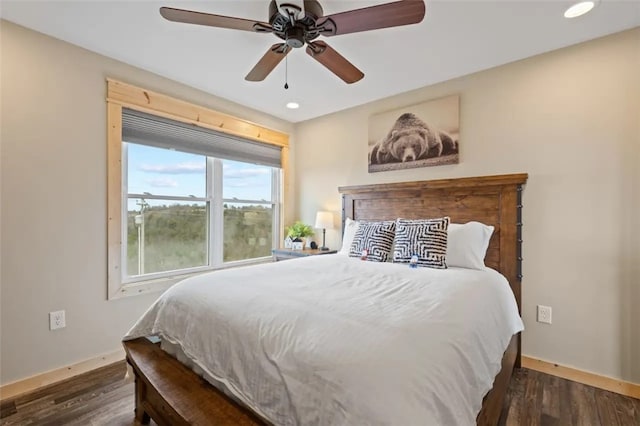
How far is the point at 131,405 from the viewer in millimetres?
1854

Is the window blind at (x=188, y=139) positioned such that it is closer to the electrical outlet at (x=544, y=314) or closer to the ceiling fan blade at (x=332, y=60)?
the ceiling fan blade at (x=332, y=60)

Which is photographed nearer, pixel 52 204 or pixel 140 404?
pixel 140 404

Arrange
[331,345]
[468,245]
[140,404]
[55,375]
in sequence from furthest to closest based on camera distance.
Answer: [468,245] → [55,375] → [140,404] → [331,345]

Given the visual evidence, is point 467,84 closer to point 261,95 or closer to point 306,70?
point 306,70

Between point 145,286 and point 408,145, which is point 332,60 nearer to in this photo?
point 408,145

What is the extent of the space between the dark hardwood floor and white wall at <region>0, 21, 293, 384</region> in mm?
256

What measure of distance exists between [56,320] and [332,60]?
273 cm

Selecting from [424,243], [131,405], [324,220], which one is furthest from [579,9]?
[131,405]

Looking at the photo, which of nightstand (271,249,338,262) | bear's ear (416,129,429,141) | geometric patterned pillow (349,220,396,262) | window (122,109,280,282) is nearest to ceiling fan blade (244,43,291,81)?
window (122,109,280,282)

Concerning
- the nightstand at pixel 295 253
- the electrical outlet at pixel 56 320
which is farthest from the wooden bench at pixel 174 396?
the nightstand at pixel 295 253

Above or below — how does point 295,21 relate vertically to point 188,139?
above

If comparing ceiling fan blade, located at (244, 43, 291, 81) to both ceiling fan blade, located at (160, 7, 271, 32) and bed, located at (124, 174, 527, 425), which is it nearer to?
ceiling fan blade, located at (160, 7, 271, 32)

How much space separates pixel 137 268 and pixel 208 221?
83cm

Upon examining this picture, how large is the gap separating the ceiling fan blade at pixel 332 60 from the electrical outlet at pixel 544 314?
7.59ft
